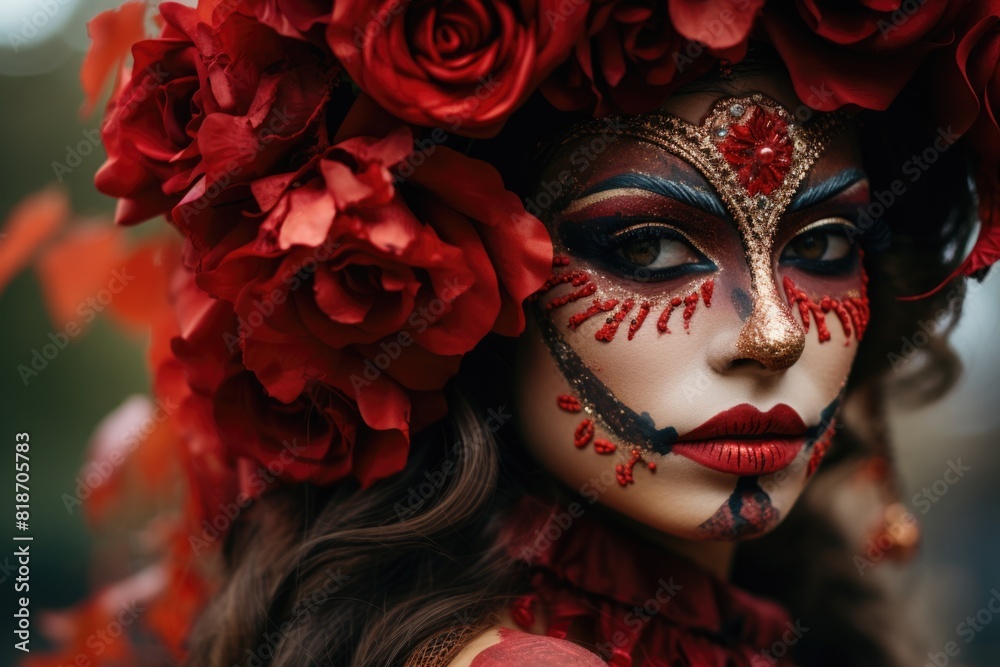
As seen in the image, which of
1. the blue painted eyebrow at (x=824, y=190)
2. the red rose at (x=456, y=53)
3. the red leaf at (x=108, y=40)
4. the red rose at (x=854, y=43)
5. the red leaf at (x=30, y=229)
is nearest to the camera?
the red rose at (x=456, y=53)

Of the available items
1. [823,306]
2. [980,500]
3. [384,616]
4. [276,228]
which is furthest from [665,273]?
[980,500]

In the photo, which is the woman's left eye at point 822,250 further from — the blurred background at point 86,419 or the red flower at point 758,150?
the blurred background at point 86,419

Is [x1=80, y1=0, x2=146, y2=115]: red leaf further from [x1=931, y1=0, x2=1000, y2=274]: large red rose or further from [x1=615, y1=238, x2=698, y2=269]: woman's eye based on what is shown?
[x1=931, y1=0, x2=1000, y2=274]: large red rose

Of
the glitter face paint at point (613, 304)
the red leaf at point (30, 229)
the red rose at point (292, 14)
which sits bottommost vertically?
the red leaf at point (30, 229)

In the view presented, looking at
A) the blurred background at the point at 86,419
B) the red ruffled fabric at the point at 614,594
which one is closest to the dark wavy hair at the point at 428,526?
the red ruffled fabric at the point at 614,594

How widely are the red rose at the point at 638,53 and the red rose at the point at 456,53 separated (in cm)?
7

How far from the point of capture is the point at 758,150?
4.39 feet

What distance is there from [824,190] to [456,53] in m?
0.60

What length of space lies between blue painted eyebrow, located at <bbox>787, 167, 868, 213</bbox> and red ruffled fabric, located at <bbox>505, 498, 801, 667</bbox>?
0.59 m

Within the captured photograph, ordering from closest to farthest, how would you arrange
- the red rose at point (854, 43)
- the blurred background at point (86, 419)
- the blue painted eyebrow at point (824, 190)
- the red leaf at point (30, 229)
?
the red rose at point (854, 43)
the blue painted eyebrow at point (824, 190)
the red leaf at point (30, 229)
the blurred background at point (86, 419)

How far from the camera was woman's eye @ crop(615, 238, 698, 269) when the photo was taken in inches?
53.7

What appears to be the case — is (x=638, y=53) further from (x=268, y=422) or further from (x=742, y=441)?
(x=268, y=422)

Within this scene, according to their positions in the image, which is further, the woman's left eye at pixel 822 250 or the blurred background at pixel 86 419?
the blurred background at pixel 86 419

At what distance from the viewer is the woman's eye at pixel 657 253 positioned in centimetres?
137
